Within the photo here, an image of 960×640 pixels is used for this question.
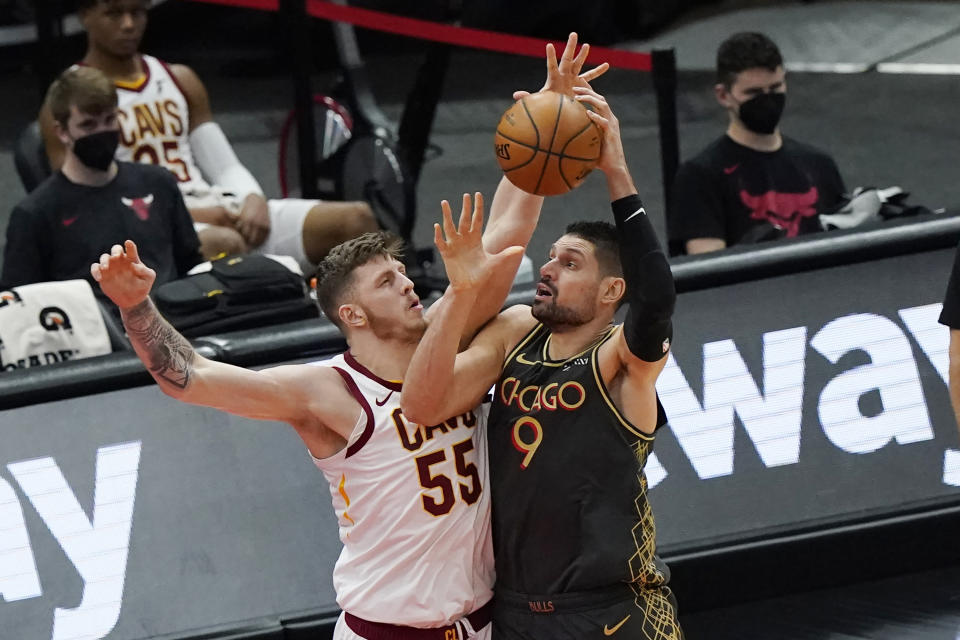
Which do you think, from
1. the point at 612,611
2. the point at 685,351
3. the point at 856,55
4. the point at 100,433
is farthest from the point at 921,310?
the point at 856,55

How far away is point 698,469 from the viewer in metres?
4.81

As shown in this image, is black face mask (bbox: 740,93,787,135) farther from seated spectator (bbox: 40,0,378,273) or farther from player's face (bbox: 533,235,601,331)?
player's face (bbox: 533,235,601,331)

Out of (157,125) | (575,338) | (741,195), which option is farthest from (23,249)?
(741,195)

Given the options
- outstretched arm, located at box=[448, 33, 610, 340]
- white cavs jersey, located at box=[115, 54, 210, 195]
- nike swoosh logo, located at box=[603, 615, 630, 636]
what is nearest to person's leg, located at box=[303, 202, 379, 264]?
white cavs jersey, located at box=[115, 54, 210, 195]

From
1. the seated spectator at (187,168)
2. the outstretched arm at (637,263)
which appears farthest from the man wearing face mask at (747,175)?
the outstretched arm at (637,263)

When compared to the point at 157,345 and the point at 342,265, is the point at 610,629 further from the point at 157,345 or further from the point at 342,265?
the point at 157,345

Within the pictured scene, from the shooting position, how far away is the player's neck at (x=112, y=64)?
6.39 meters

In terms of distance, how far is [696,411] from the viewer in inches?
192

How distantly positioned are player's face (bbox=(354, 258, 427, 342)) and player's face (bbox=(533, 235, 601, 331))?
31cm

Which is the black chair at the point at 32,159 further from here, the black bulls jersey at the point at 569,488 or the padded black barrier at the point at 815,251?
the black bulls jersey at the point at 569,488

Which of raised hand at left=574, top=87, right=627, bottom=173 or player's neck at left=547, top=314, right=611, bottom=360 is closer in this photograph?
raised hand at left=574, top=87, right=627, bottom=173

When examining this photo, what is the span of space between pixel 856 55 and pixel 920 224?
560 cm

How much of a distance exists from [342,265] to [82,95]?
2126mm

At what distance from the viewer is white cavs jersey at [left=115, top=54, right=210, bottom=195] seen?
6320 mm
